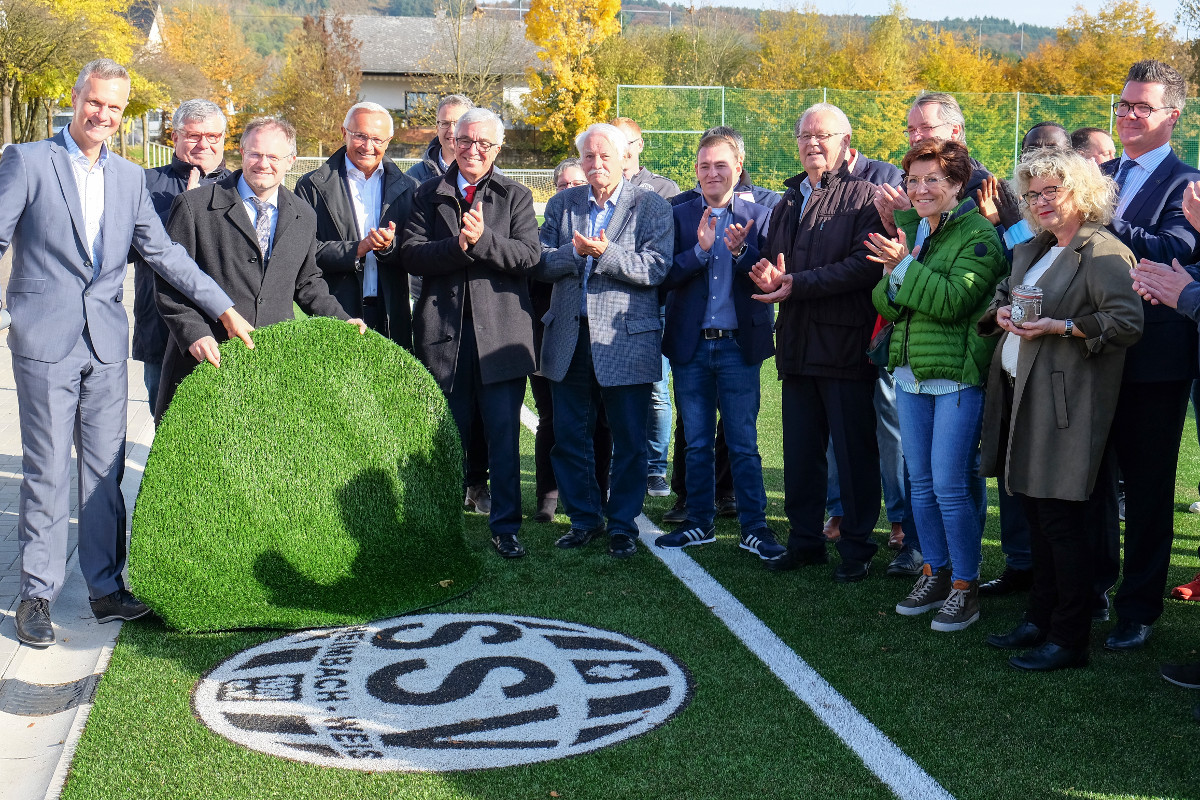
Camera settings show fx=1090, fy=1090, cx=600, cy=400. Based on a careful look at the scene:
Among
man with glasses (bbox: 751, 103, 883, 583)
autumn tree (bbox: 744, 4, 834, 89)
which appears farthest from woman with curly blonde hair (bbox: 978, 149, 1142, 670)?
autumn tree (bbox: 744, 4, 834, 89)

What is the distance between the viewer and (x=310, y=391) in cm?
508

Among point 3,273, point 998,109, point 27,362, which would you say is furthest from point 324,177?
point 998,109

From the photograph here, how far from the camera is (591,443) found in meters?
6.23

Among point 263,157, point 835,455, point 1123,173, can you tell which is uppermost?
point 263,157

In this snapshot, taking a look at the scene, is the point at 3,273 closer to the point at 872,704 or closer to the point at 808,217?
the point at 808,217

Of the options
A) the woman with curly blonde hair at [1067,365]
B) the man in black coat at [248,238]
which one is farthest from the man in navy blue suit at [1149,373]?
the man in black coat at [248,238]

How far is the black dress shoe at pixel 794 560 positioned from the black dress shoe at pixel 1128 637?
5.04ft

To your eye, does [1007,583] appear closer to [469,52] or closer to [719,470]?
[719,470]

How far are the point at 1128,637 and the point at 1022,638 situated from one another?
44 centimetres

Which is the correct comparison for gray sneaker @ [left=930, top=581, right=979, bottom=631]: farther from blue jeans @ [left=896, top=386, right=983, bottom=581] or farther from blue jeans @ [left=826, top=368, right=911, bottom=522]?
blue jeans @ [left=826, top=368, right=911, bottom=522]

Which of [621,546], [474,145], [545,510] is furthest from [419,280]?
[621,546]

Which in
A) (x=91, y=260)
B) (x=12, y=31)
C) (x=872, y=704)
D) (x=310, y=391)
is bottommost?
(x=872, y=704)

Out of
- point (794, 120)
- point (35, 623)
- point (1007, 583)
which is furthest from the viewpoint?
point (794, 120)

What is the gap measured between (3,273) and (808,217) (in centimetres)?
1319
